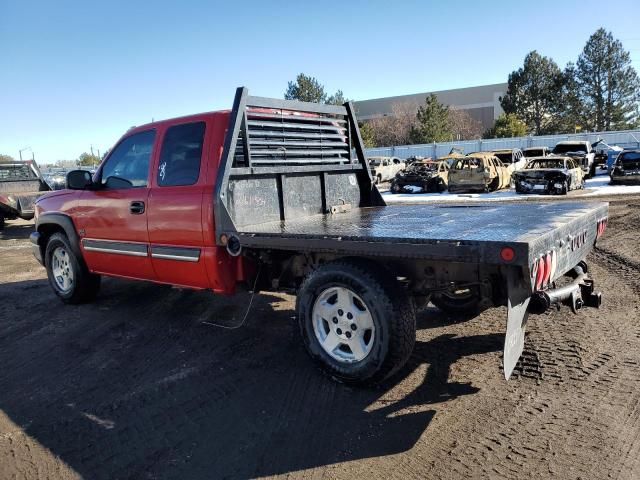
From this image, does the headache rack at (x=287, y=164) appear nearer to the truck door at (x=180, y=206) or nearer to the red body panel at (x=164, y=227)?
the red body panel at (x=164, y=227)

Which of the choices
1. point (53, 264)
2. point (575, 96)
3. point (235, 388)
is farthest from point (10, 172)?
point (575, 96)

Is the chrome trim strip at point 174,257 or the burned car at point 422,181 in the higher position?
the chrome trim strip at point 174,257

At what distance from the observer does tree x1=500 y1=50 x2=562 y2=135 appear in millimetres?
53125

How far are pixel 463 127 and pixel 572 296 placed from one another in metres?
67.1

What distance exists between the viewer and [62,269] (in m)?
6.46

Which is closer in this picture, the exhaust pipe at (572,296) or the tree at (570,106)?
the exhaust pipe at (572,296)

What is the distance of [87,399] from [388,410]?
2269 mm

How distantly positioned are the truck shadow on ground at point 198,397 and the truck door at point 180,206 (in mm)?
769

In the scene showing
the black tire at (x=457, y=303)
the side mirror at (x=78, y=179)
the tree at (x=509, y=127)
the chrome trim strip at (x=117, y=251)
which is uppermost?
the tree at (x=509, y=127)

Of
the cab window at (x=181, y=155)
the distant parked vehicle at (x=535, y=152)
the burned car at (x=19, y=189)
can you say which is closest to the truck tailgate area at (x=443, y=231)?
the cab window at (x=181, y=155)

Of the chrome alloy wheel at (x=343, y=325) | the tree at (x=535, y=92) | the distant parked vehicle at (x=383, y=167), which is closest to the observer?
the chrome alloy wheel at (x=343, y=325)

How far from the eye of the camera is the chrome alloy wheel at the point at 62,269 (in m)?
6.30

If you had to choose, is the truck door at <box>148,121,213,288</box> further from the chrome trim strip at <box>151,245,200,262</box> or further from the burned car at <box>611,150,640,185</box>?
the burned car at <box>611,150,640,185</box>

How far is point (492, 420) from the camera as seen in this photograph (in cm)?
319
